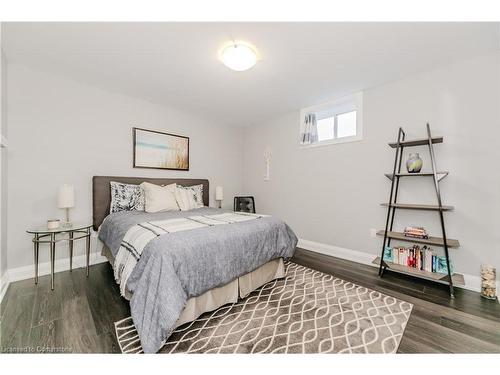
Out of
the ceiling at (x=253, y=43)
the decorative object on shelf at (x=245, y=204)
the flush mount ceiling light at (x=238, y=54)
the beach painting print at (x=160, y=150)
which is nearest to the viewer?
the ceiling at (x=253, y=43)

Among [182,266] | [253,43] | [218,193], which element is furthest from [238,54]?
[218,193]

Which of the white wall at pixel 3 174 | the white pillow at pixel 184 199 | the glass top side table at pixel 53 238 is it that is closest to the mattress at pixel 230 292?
the glass top side table at pixel 53 238

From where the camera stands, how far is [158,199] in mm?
2822

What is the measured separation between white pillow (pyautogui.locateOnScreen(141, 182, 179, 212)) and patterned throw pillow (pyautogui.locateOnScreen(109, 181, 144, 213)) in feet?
0.44

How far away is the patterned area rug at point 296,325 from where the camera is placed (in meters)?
1.36

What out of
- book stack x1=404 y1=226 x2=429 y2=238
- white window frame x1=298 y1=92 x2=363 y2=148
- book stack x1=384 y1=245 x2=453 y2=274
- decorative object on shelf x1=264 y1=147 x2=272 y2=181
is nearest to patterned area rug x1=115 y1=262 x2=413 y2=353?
book stack x1=384 y1=245 x2=453 y2=274

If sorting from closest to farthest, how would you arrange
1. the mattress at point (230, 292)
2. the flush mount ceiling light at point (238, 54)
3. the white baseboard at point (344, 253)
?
the mattress at point (230, 292), the flush mount ceiling light at point (238, 54), the white baseboard at point (344, 253)

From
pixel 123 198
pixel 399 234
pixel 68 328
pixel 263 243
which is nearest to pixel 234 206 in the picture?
pixel 123 198

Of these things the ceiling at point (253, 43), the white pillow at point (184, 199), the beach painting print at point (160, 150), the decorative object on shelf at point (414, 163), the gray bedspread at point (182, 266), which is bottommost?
the gray bedspread at point (182, 266)

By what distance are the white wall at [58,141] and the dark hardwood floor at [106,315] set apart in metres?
0.69

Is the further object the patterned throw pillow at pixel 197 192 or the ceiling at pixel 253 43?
the patterned throw pillow at pixel 197 192

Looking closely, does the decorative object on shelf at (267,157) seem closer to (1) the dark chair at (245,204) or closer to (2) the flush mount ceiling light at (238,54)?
(1) the dark chair at (245,204)

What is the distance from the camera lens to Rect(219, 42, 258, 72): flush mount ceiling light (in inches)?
75.0
